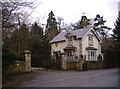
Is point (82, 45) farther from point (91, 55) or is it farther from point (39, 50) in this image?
point (39, 50)

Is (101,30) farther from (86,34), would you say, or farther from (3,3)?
(3,3)

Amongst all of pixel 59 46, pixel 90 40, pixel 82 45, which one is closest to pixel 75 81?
pixel 82 45

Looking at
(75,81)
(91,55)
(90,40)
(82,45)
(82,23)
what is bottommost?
(75,81)

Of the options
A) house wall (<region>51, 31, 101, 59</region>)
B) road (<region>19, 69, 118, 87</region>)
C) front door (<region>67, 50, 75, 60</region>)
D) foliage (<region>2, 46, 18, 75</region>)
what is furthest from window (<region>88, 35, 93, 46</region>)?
foliage (<region>2, 46, 18, 75</region>)

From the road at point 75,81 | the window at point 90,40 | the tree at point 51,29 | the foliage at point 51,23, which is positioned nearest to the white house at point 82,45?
the window at point 90,40

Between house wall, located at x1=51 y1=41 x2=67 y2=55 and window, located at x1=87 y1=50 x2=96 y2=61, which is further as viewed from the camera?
house wall, located at x1=51 y1=41 x2=67 y2=55

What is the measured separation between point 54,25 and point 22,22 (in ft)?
156

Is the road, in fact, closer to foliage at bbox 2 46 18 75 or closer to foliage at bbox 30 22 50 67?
foliage at bbox 2 46 18 75

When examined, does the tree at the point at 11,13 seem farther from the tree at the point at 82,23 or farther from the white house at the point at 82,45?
the tree at the point at 82,23

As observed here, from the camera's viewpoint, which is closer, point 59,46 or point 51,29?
point 59,46

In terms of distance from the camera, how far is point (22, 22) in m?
13.2

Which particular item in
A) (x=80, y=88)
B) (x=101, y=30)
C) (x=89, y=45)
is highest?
(x=101, y=30)

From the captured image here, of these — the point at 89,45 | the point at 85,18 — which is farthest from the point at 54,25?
the point at 89,45

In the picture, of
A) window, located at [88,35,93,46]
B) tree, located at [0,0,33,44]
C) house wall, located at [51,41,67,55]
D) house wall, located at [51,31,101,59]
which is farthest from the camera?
house wall, located at [51,41,67,55]
